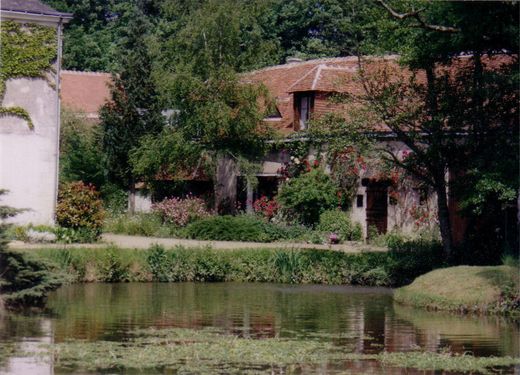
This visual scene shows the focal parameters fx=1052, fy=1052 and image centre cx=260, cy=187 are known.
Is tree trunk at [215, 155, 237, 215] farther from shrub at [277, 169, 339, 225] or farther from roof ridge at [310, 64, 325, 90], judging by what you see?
roof ridge at [310, 64, 325, 90]

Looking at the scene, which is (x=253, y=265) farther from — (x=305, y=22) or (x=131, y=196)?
(x=305, y=22)

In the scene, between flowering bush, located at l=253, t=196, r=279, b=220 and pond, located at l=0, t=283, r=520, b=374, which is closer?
pond, located at l=0, t=283, r=520, b=374

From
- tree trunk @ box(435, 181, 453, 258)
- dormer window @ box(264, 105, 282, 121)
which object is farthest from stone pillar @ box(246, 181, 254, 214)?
tree trunk @ box(435, 181, 453, 258)

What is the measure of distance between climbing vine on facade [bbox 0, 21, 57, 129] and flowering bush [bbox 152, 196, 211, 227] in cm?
771

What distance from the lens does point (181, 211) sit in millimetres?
39344

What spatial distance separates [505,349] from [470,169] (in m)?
9.28

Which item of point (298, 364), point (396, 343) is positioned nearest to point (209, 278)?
Result: point (396, 343)

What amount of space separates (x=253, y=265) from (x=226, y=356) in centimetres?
1253

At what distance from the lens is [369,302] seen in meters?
24.6

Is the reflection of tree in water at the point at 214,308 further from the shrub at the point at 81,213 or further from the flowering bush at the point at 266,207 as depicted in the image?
the flowering bush at the point at 266,207

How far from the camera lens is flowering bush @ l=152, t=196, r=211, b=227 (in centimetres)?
3922

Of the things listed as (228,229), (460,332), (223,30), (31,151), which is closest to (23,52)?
(31,151)

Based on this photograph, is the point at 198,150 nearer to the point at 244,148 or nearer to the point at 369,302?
the point at 244,148

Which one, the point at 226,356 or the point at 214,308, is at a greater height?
the point at 214,308
